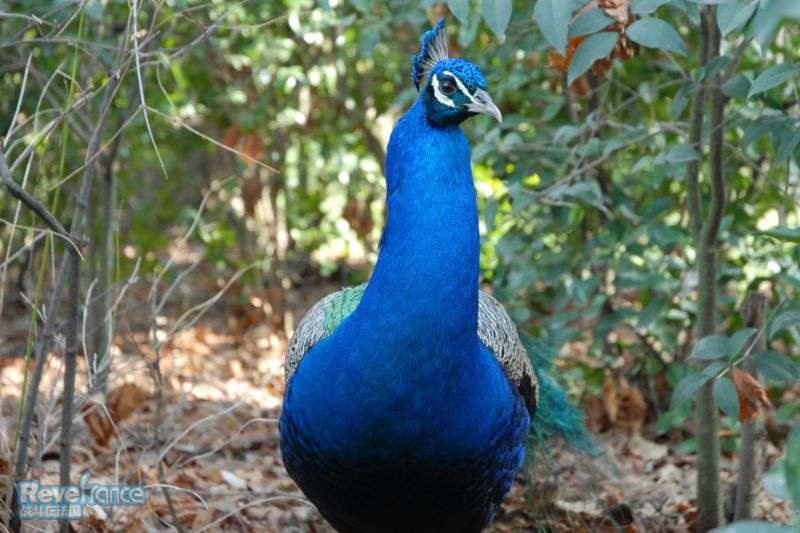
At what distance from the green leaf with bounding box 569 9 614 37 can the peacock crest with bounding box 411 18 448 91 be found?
0.31 metres

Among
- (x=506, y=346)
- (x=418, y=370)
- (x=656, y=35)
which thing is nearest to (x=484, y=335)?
(x=506, y=346)

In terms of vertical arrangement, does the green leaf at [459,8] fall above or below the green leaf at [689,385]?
above

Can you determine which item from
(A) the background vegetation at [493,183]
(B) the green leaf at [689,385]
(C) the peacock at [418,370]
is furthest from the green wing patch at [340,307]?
(B) the green leaf at [689,385]

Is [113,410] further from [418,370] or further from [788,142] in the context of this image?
[788,142]

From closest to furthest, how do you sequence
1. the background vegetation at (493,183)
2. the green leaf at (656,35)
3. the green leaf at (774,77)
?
1. the green leaf at (774,77)
2. the green leaf at (656,35)
3. the background vegetation at (493,183)

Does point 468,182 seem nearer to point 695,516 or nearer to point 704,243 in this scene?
point 704,243

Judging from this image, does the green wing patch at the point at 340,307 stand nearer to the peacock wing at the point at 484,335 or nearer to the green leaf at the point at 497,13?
the peacock wing at the point at 484,335

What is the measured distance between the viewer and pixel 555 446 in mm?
3162

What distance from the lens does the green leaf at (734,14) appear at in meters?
1.77

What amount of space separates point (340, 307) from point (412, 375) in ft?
1.90

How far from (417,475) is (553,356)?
1.15 m

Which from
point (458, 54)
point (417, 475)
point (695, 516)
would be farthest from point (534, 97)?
point (417, 475)

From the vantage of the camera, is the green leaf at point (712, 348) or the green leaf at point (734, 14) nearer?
the green leaf at point (734, 14)

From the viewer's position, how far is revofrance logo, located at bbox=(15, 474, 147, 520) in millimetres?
2223
